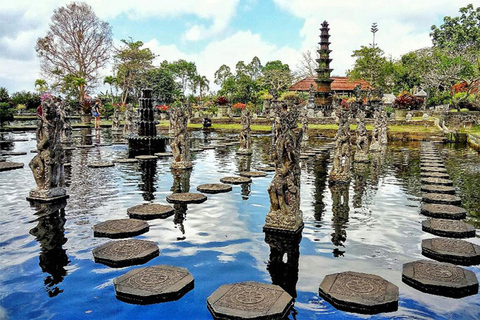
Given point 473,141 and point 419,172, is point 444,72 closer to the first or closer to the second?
point 473,141

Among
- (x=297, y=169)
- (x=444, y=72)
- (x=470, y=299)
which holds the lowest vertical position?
(x=470, y=299)

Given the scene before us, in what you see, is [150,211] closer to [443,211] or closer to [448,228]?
[448,228]

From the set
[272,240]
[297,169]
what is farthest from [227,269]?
[297,169]

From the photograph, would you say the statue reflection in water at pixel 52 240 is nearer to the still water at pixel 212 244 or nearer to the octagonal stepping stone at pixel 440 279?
the still water at pixel 212 244

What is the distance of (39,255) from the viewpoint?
18.8ft

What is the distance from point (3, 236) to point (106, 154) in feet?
39.6

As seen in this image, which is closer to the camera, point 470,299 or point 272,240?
point 470,299

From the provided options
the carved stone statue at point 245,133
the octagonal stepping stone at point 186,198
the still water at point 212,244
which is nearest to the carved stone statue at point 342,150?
the still water at point 212,244

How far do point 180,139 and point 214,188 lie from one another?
3.90 m

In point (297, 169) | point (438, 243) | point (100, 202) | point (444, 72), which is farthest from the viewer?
point (444, 72)

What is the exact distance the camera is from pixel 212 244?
6.37m

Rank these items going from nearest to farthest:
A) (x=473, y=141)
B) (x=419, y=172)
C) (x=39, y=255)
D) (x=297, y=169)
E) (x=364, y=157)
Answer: (x=39, y=255), (x=297, y=169), (x=419, y=172), (x=364, y=157), (x=473, y=141)

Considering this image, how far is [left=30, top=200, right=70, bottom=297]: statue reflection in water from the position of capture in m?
5.03

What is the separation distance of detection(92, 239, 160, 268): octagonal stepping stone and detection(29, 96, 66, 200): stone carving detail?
3.65 meters
